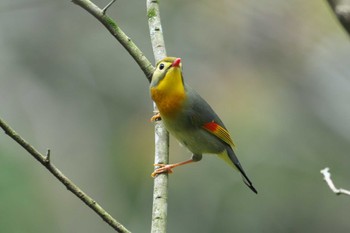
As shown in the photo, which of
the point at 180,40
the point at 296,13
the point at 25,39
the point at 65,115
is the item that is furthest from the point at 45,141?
the point at 296,13

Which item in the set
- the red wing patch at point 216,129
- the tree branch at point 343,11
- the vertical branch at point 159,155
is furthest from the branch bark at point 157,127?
the tree branch at point 343,11

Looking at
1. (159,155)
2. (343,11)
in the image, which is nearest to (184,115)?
(159,155)

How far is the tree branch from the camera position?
2.88 feet

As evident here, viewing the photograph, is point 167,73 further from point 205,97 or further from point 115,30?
point 205,97

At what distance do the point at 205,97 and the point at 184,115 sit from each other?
3.26 m

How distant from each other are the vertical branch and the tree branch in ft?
5.52

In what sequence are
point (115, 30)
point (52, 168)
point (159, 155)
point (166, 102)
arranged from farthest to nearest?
point (166, 102) → point (115, 30) → point (159, 155) → point (52, 168)

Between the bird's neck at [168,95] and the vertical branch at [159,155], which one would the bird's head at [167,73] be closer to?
the bird's neck at [168,95]

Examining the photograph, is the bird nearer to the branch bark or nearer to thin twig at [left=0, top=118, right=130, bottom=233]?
the branch bark

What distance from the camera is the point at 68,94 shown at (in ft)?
21.4

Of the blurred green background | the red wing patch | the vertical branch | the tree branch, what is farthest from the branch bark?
the blurred green background

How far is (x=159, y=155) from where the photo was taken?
289 centimetres

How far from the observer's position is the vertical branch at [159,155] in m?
2.47

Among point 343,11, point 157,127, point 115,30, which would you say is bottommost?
point 343,11
